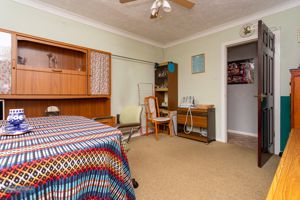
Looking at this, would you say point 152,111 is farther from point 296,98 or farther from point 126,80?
point 296,98

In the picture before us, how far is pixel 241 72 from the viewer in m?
4.05

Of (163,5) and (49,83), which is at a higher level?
(163,5)

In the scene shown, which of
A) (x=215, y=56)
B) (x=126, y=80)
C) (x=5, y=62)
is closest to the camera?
(x=5, y=62)

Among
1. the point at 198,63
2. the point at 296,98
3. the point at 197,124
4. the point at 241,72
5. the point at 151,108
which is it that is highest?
the point at 198,63

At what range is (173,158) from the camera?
2.48 m

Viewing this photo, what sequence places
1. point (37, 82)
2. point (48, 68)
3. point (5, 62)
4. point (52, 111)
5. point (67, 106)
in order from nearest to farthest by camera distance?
point (5, 62) < point (37, 82) < point (48, 68) < point (52, 111) < point (67, 106)

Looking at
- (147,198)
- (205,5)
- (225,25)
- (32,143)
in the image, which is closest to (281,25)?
(225,25)

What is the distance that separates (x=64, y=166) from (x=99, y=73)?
2.34 m

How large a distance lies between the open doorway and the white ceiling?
133cm

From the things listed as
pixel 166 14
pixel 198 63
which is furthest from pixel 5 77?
pixel 198 63

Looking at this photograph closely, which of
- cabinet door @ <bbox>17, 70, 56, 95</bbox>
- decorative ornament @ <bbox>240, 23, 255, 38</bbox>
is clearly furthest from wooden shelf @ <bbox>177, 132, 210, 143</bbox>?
cabinet door @ <bbox>17, 70, 56, 95</bbox>

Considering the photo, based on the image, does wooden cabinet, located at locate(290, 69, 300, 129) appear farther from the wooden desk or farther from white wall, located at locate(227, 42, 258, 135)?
white wall, located at locate(227, 42, 258, 135)

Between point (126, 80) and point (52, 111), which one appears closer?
point (52, 111)

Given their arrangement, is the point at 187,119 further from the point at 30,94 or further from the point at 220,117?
the point at 30,94
